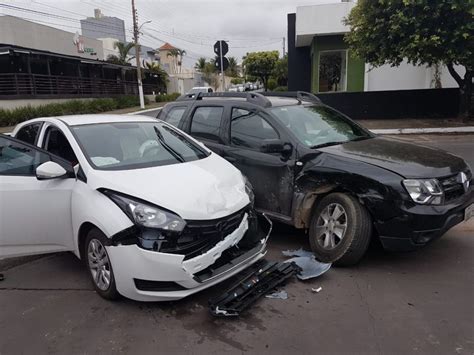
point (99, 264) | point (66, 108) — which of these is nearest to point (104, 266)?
point (99, 264)

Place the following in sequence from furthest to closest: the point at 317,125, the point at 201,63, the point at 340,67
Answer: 1. the point at 201,63
2. the point at 340,67
3. the point at 317,125

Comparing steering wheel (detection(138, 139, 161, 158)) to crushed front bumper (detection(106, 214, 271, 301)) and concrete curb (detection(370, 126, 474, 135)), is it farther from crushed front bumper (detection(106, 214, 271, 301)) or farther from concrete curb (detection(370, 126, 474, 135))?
concrete curb (detection(370, 126, 474, 135))

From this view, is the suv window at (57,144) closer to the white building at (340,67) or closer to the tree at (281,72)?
the white building at (340,67)

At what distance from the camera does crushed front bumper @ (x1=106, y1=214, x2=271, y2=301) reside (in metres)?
3.19

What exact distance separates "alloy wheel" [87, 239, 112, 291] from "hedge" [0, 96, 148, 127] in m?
21.3

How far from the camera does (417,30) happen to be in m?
12.3

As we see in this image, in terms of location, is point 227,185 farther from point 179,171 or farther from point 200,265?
point 200,265

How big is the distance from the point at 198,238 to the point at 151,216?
16.1 inches

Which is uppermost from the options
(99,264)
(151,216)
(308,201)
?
(151,216)

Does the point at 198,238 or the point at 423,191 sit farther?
the point at 423,191

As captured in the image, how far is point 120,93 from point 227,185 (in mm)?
36230

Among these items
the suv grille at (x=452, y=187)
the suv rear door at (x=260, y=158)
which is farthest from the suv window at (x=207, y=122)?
the suv grille at (x=452, y=187)

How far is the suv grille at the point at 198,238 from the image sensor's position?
10.6ft

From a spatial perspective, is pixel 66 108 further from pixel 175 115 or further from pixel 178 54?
pixel 178 54
